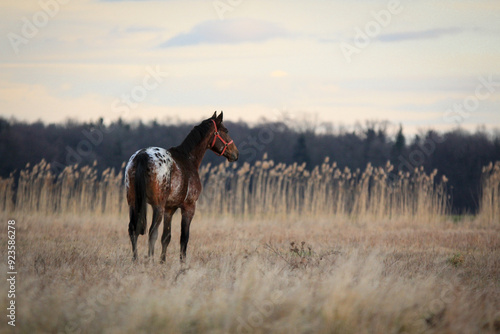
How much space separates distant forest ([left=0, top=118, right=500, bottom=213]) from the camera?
3073 cm

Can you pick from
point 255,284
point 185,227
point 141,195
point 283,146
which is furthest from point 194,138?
point 283,146

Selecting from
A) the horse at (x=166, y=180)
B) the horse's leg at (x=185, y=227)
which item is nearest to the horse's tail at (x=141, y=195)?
the horse at (x=166, y=180)

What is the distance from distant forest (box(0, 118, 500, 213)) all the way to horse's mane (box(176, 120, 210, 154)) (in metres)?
20.4

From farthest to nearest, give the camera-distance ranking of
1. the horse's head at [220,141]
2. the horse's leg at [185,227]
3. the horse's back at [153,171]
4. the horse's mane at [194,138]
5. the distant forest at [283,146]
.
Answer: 1. the distant forest at [283,146]
2. the horse's head at [220,141]
3. the horse's mane at [194,138]
4. the horse's leg at [185,227]
5. the horse's back at [153,171]

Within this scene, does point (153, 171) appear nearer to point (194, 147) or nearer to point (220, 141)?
point (194, 147)

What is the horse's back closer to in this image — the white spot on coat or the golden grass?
the white spot on coat

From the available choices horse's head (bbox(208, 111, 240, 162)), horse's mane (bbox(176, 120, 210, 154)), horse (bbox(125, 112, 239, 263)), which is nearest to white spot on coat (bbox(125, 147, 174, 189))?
horse (bbox(125, 112, 239, 263))

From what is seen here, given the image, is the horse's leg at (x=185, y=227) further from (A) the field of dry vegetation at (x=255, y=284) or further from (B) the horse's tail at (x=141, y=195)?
(B) the horse's tail at (x=141, y=195)

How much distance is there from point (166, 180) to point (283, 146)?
30896mm

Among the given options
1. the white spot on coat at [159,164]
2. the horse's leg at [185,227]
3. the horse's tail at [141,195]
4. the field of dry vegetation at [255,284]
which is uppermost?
the white spot on coat at [159,164]

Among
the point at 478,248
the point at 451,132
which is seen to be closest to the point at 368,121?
the point at 451,132

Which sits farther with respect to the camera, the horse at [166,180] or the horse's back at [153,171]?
the horse's back at [153,171]

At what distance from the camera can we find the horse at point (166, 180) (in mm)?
8281

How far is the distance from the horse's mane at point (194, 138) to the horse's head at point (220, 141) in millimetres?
159
